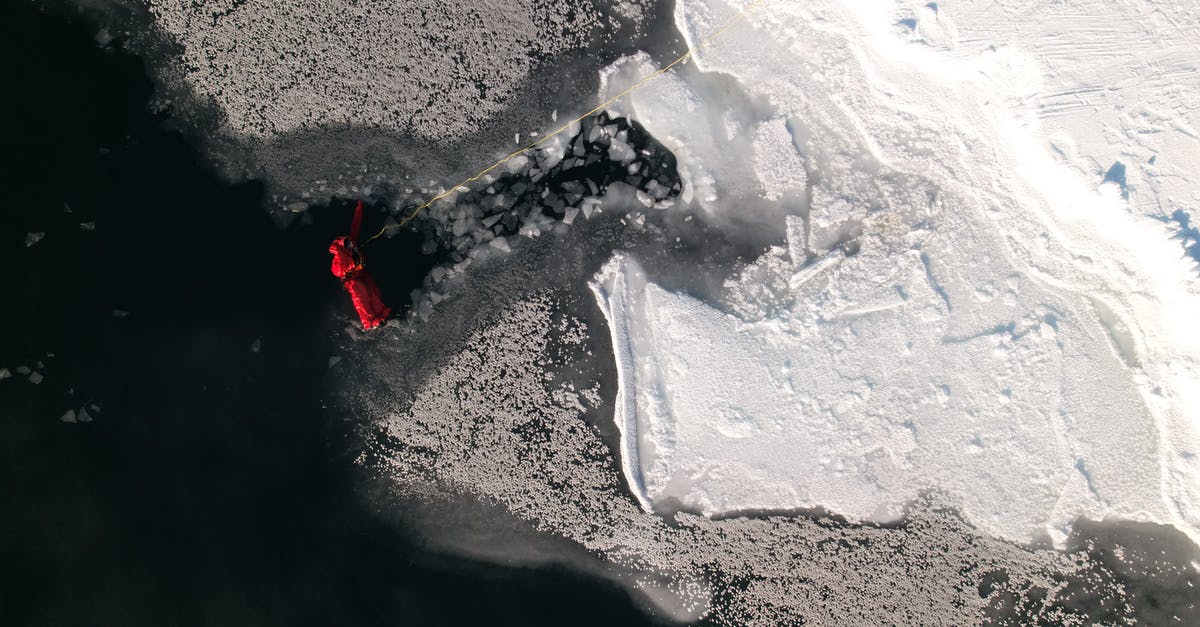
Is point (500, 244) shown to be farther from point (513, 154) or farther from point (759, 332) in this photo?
point (759, 332)

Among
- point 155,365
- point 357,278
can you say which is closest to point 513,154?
point 357,278

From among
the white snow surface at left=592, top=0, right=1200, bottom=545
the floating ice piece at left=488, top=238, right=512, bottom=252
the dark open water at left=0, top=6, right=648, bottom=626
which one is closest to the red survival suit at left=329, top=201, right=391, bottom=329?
the dark open water at left=0, top=6, right=648, bottom=626

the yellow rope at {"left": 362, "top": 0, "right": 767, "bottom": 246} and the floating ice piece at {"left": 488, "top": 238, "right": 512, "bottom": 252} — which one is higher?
the yellow rope at {"left": 362, "top": 0, "right": 767, "bottom": 246}

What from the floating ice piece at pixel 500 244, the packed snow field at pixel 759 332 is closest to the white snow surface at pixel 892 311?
the packed snow field at pixel 759 332

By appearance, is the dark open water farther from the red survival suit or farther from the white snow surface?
the white snow surface

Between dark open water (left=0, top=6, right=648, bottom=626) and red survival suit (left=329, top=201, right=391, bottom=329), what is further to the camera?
dark open water (left=0, top=6, right=648, bottom=626)

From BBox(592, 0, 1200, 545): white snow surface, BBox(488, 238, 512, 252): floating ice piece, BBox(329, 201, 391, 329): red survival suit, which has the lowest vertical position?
BBox(592, 0, 1200, 545): white snow surface
